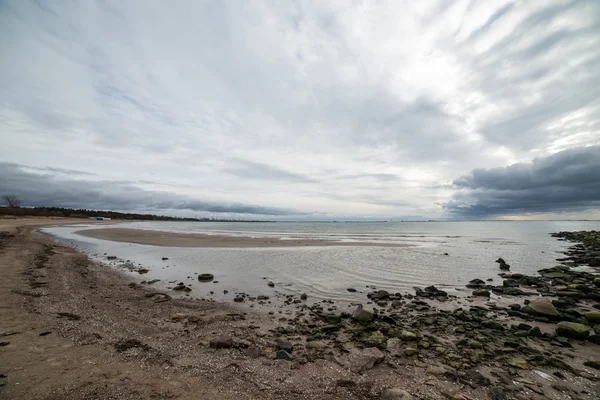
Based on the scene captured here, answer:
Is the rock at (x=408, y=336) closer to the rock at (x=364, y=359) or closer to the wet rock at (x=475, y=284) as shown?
the rock at (x=364, y=359)

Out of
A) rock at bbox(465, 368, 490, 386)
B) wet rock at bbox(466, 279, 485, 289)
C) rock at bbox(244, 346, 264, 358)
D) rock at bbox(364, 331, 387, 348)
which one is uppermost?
rock at bbox(465, 368, 490, 386)

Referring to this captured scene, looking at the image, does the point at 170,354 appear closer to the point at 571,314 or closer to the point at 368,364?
the point at 368,364

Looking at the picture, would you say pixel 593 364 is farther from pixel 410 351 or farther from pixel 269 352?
pixel 269 352

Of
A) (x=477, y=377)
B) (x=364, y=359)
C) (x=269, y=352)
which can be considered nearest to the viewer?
(x=477, y=377)

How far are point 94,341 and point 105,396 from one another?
300 cm

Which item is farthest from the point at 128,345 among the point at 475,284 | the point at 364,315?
the point at 475,284

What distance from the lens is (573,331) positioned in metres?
8.68

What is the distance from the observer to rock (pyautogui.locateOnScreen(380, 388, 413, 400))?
16.8ft

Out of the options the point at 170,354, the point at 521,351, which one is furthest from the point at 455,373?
the point at 170,354

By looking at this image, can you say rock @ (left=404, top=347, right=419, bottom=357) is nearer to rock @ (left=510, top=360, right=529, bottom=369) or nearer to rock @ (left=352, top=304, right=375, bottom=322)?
rock @ (left=352, top=304, right=375, bottom=322)

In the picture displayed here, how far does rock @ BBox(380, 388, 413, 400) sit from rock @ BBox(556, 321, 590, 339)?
302 inches

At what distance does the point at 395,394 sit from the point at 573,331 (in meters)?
8.12

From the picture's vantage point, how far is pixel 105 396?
4738mm

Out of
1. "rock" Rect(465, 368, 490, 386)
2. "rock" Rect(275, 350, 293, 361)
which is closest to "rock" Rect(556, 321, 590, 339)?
"rock" Rect(465, 368, 490, 386)
